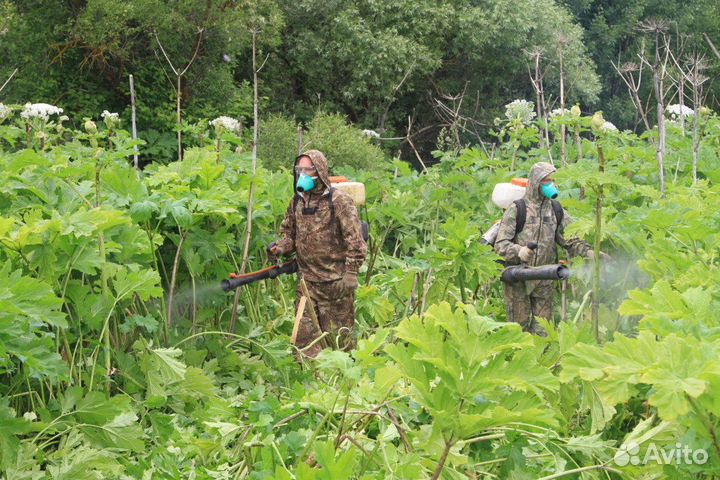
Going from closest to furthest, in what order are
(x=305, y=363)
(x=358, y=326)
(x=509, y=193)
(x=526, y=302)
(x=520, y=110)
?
(x=305, y=363) < (x=526, y=302) < (x=509, y=193) < (x=358, y=326) < (x=520, y=110)

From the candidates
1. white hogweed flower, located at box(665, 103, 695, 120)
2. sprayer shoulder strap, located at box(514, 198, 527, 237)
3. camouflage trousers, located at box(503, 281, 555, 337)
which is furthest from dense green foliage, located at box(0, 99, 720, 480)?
white hogweed flower, located at box(665, 103, 695, 120)

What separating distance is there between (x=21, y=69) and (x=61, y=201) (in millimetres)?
15578

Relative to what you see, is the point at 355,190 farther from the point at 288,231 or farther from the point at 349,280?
the point at 349,280

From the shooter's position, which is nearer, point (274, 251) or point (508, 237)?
point (508, 237)

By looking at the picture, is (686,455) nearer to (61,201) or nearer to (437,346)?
(437,346)

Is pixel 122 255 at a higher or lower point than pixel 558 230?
higher

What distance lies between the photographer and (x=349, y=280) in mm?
6852

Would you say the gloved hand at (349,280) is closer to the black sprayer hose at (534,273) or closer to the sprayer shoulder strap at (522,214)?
the black sprayer hose at (534,273)

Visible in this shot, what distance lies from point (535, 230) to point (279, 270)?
1.69m

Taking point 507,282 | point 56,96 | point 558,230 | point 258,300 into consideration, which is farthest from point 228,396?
point 56,96

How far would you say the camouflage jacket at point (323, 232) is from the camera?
676cm

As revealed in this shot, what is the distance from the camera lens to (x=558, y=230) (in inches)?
259

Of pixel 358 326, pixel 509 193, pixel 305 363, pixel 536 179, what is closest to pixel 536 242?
pixel 536 179

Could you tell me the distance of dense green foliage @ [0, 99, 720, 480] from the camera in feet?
6.88
